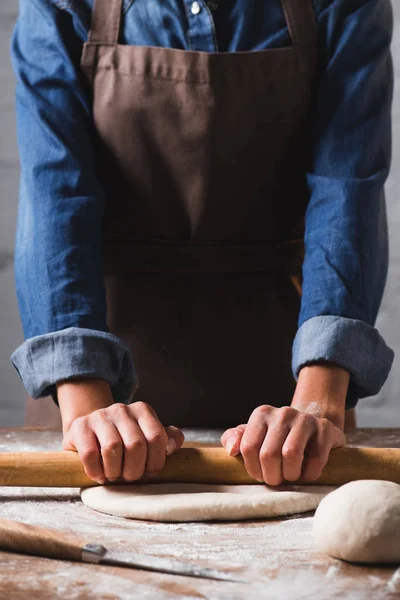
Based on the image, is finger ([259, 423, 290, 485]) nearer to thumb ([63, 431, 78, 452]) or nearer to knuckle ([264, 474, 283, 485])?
knuckle ([264, 474, 283, 485])

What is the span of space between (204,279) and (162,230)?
9cm

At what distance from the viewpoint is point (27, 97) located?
3.15 feet

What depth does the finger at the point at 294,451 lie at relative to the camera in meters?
0.67

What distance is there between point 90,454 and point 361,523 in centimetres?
25

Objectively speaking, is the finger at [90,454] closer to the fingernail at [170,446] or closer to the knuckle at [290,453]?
the fingernail at [170,446]

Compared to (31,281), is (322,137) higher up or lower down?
higher up

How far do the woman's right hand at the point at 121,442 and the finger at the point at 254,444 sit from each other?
0.07 m

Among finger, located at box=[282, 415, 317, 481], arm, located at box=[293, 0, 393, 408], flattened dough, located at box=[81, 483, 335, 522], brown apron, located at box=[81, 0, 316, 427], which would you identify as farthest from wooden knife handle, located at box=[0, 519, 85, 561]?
brown apron, located at box=[81, 0, 316, 427]

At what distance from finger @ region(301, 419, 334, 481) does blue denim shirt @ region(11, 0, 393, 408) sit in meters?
0.15

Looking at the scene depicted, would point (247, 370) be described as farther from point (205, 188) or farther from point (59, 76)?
point (59, 76)

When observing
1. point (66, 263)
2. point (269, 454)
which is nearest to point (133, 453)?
point (269, 454)

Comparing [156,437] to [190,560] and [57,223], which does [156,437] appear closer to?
[190,560]

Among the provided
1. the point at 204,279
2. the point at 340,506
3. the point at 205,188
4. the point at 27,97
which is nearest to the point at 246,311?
the point at 204,279

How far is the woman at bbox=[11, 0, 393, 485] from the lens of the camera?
87cm
